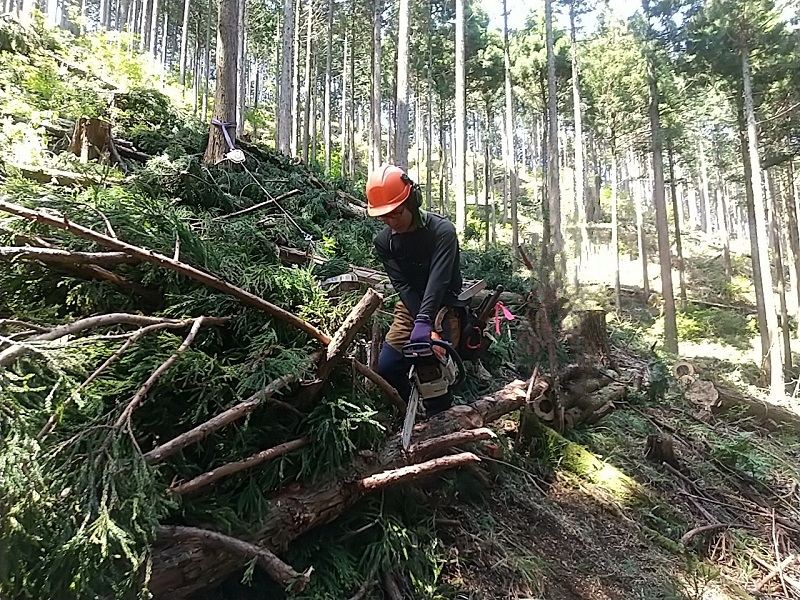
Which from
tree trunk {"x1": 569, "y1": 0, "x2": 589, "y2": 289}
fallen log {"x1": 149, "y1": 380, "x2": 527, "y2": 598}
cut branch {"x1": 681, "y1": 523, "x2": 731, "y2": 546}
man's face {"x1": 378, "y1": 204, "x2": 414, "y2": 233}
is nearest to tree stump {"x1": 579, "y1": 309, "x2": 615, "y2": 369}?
cut branch {"x1": 681, "y1": 523, "x2": 731, "y2": 546}

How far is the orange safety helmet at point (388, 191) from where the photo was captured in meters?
3.18

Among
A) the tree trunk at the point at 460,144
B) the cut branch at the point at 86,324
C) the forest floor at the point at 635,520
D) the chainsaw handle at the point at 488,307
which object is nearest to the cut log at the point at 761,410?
the forest floor at the point at 635,520

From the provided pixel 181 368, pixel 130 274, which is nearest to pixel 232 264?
pixel 130 274

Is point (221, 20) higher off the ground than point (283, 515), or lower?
higher

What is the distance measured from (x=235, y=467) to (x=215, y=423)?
23 centimetres

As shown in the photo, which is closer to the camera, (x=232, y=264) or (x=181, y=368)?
(x=181, y=368)

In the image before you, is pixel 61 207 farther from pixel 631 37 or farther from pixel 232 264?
pixel 631 37

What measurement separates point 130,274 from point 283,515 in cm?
160

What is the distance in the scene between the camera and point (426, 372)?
316cm

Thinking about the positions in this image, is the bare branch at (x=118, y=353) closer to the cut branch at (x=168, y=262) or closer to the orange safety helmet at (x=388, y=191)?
the cut branch at (x=168, y=262)

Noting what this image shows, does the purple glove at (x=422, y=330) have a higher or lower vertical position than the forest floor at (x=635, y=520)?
higher

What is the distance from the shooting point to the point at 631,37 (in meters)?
22.7

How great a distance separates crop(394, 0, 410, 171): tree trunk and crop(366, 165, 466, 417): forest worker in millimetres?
10456

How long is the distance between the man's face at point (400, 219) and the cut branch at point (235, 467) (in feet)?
4.73
